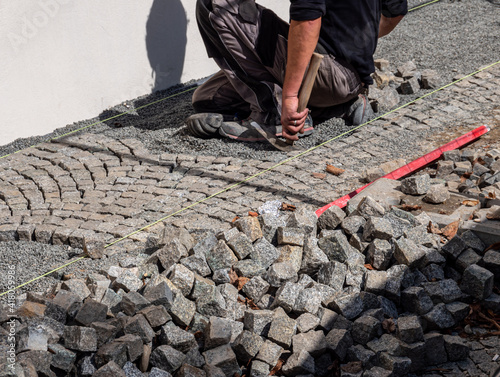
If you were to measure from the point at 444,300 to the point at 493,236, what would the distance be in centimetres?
66

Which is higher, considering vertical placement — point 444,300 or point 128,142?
point 128,142

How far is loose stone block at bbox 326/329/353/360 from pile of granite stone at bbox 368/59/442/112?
3.60 metres

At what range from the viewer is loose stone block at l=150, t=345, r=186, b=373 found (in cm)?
310

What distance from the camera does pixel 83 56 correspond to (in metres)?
6.58

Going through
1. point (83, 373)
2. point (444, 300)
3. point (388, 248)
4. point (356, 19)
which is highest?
point (356, 19)

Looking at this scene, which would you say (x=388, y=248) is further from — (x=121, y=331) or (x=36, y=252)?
(x=36, y=252)

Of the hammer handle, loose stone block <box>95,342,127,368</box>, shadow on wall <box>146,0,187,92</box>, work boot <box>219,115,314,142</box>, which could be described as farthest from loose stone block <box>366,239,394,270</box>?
shadow on wall <box>146,0,187,92</box>

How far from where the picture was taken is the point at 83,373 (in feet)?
9.97

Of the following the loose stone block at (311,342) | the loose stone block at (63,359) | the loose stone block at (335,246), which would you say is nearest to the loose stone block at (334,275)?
the loose stone block at (335,246)

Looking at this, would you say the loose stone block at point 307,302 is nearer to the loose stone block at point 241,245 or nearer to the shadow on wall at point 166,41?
the loose stone block at point 241,245

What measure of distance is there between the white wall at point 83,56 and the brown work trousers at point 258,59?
1.44 m

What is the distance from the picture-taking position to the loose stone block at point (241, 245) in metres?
3.83

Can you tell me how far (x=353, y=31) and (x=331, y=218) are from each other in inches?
87.1

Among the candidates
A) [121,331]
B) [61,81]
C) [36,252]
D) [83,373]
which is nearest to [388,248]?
[121,331]
